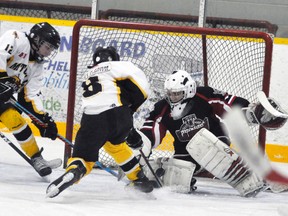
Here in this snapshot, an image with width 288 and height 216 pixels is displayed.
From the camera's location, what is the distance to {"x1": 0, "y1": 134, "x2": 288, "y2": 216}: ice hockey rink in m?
3.08

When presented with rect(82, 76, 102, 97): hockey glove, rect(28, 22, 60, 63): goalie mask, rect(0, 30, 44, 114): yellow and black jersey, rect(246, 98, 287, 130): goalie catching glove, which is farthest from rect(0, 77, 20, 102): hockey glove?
rect(246, 98, 287, 130): goalie catching glove

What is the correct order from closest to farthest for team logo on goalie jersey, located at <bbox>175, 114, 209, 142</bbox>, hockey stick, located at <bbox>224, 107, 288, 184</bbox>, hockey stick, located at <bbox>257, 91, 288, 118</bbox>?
1. hockey stick, located at <bbox>224, 107, 288, 184</bbox>
2. hockey stick, located at <bbox>257, 91, 288, 118</bbox>
3. team logo on goalie jersey, located at <bbox>175, 114, 209, 142</bbox>

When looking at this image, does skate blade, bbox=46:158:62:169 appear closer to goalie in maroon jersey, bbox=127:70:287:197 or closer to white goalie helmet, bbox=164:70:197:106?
goalie in maroon jersey, bbox=127:70:287:197

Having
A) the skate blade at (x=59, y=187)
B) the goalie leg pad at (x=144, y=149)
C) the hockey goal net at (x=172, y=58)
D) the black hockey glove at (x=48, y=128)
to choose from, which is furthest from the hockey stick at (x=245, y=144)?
the hockey goal net at (x=172, y=58)

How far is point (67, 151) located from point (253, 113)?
123 centimetres

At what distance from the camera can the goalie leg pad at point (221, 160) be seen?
387cm

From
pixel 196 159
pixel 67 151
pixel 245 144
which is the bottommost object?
pixel 67 151

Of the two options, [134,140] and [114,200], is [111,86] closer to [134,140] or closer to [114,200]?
[134,140]

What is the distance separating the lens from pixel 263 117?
12.8 ft

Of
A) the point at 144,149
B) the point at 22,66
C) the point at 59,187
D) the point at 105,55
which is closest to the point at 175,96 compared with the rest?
the point at 144,149

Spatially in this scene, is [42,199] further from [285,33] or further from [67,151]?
[285,33]

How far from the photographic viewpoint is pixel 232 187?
13.8ft

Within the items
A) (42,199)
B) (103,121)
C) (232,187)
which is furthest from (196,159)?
(42,199)

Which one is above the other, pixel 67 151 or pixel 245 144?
pixel 245 144
